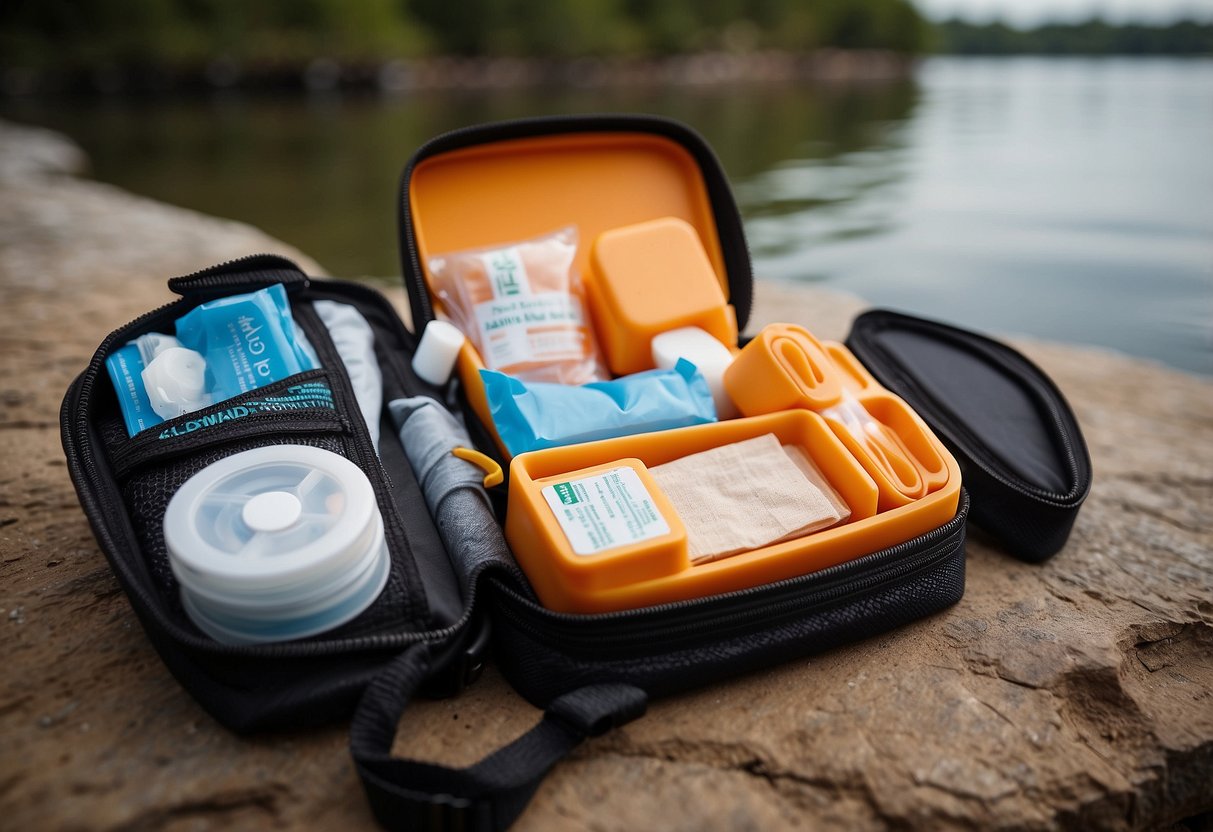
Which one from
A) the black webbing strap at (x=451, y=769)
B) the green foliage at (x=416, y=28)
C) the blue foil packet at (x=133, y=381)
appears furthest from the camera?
the green foliage at (x=416, y=28)

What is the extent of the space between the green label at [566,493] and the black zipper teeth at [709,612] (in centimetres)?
17

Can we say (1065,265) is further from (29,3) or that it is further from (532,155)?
(29,3)

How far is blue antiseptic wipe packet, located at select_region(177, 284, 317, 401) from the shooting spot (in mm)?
1474

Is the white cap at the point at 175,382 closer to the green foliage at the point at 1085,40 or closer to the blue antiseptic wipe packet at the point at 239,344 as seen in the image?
the blue antiseptic wipe packet at the point at 239,344

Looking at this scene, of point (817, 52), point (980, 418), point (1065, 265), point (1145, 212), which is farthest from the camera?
point (817, 52)

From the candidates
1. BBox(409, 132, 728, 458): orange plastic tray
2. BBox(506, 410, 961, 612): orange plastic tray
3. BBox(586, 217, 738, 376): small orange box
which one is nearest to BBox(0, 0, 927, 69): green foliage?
BBox(409, 132, 728, 458): orange plastic tray

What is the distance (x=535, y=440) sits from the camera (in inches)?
57.4

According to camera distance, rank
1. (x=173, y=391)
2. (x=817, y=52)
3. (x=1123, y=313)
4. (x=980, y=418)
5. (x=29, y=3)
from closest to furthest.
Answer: (x=173, y=391) → (x=980, y=418) → (x=1123, y=313) → (x=29, y=3) → (x=817, y=52)

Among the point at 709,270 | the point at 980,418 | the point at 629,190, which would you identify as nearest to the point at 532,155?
the point at 629,190

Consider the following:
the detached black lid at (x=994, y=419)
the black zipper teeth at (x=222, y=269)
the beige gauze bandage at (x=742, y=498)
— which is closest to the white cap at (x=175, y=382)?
the black zipper teeth at (x=222, y=269)

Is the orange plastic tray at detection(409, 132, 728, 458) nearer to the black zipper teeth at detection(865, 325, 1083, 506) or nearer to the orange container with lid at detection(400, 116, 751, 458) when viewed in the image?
the orange container with lid at detection(400, 116, 751, 458)

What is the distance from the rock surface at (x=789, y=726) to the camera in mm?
1096

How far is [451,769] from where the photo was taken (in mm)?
1055

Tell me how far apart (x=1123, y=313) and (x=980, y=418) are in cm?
309
